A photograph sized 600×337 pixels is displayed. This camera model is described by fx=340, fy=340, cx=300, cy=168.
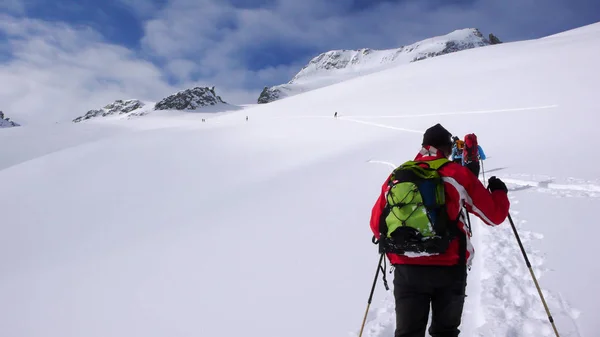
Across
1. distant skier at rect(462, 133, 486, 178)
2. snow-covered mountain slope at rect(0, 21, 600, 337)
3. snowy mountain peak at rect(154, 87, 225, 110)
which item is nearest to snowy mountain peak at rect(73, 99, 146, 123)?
snowy mountain peak at rect(154, 87, 225, 110)

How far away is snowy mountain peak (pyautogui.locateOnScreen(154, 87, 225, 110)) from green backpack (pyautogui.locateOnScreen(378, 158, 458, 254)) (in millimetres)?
155858

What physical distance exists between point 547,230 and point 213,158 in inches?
679

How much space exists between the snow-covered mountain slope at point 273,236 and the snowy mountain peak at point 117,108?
574ft

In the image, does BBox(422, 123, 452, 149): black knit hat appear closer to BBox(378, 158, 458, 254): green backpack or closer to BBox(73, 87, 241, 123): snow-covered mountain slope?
BBox(378, 158, 458, 254): green backpack

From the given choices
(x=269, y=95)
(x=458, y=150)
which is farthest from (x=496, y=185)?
(x=269, y=95)

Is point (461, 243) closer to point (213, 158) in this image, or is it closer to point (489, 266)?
point (489, 266)

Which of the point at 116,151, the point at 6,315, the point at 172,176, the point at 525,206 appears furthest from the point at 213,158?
the point at 525,206

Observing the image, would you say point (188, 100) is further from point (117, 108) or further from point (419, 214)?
point (419, 214)

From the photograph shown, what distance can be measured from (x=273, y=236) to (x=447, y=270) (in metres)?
4.82

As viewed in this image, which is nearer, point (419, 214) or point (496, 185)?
point (419, 214)

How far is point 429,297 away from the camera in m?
2.23

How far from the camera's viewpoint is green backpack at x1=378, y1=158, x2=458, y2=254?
6.89ft

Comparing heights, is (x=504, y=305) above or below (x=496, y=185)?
below

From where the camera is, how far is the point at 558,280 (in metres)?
3.80
